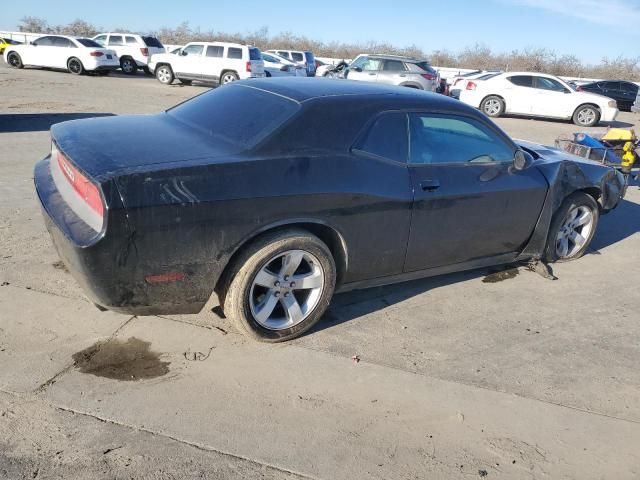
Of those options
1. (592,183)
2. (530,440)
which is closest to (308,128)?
(530,440)

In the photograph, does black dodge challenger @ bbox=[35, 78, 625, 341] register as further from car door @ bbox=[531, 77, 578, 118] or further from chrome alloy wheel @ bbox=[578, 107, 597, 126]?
chrome alloy wheel @ bbox=[578, 107, 597, 126]

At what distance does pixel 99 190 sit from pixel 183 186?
1.36 ft

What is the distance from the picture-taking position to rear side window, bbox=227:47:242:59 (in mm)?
20875

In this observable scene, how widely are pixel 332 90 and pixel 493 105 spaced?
1577cm

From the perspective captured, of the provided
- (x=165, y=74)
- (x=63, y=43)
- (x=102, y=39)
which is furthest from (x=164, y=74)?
(x=102, y=39)

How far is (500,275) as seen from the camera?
16.2ft

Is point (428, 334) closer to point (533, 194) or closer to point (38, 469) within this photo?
point (533, 194)

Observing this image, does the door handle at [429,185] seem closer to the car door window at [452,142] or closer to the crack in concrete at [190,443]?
the car door window at [452,142]

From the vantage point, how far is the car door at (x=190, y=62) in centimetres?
2135

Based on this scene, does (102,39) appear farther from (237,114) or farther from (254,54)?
(237,114)

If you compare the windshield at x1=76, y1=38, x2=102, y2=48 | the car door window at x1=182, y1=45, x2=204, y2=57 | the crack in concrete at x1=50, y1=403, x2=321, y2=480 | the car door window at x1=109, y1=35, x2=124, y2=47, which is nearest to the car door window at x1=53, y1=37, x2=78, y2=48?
the windshield at x1=76, y1=38, x2=102, y2=48

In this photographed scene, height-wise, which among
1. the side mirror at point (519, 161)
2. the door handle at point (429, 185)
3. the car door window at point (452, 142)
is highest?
the car door window at point (452, 142)

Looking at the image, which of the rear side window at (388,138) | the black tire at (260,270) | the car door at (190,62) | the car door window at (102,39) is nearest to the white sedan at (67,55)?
the car door window at (102,39)

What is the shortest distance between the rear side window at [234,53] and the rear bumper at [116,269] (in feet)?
62.3
